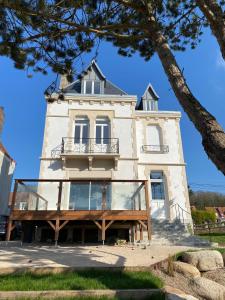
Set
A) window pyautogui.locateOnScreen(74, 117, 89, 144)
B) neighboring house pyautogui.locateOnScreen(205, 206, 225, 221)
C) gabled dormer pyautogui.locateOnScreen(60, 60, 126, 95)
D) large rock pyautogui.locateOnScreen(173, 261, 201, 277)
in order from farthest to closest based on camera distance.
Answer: neighboring house pyautogui.locateOnScreen(205, 206, 225, 221)
gabled dormer pyautogui.locateOnScreen(60, 60, 126, 95)
window pyautogui.locateOnScreen(74, 117, 89, 144)
large rock pyautogui.locateOnScreen(173, 261, 201, 277)

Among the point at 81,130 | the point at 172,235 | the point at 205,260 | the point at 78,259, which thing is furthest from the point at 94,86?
the point at 205,260

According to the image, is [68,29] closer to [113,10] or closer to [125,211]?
[113,10]

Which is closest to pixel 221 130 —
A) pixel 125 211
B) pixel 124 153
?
pixel 125 211

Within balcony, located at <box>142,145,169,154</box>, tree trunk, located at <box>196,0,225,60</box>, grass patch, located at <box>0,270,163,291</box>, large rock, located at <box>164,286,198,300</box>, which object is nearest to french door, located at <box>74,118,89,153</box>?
balcony, located at <box>142,145,169,154</box>

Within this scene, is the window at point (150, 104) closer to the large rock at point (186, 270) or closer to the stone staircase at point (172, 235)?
the stone staircase at point (172, 235)

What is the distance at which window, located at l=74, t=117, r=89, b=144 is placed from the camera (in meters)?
12.6

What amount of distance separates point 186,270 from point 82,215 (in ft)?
15.8

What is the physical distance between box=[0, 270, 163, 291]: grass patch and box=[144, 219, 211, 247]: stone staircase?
5225 millimetres

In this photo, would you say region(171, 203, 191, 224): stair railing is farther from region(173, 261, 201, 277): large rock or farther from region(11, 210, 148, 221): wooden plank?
region(173, 261, 201, 277): large rock

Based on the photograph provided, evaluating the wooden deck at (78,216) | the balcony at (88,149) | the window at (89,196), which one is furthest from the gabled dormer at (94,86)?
the wooden deck at (78,216)

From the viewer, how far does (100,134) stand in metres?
13.0

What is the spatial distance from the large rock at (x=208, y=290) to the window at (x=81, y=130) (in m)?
9.56

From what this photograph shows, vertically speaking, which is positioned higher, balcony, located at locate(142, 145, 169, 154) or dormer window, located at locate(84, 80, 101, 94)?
dormer window, located at locate(84, 80, 101, 94)

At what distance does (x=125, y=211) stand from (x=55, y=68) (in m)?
5.32
